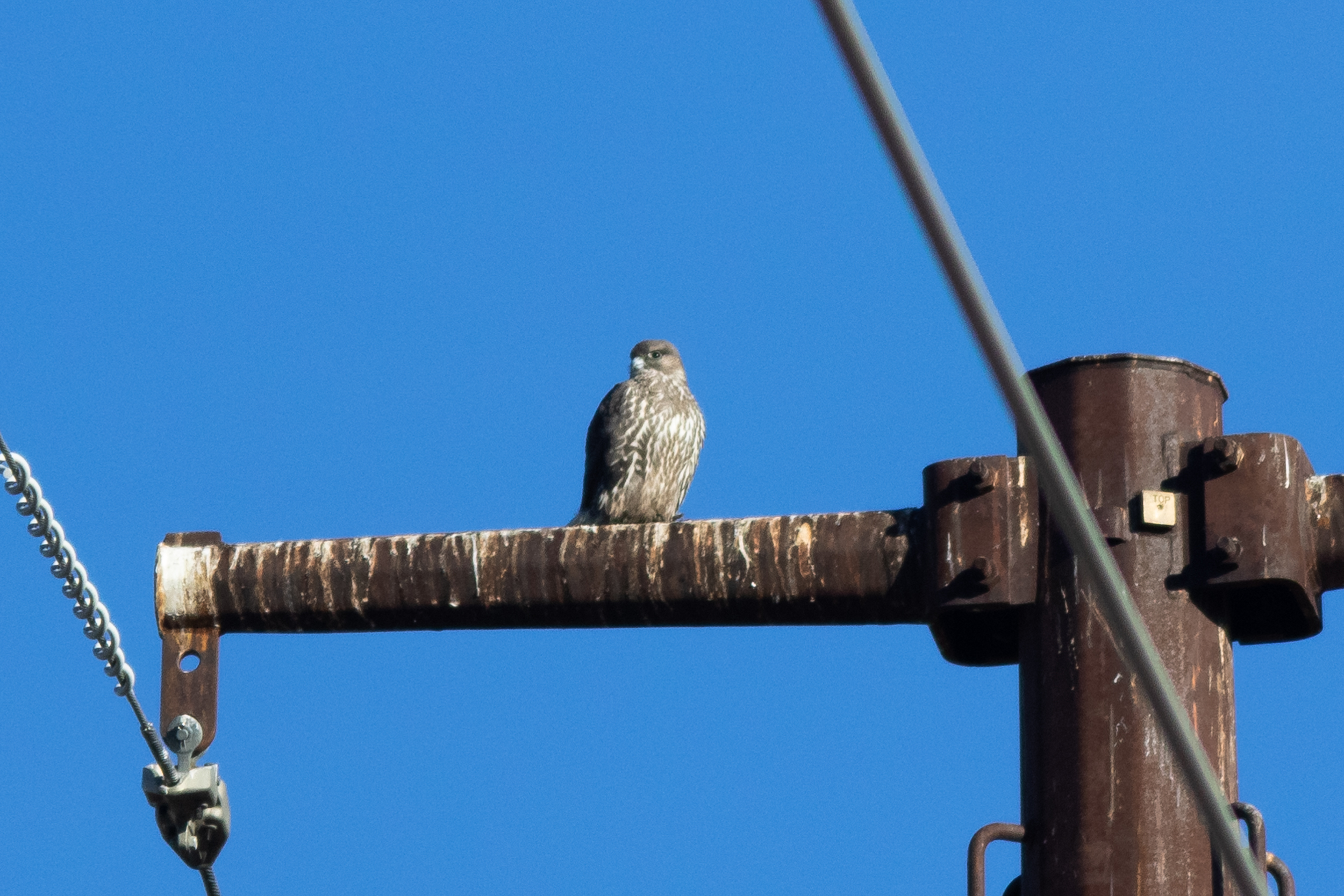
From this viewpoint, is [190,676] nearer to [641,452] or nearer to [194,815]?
[194,815]

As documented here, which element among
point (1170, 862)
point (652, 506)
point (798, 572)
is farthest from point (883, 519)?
point (652, 506)

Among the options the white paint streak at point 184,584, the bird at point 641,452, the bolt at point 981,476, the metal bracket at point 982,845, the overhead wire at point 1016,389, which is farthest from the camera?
the bird at point 641,452

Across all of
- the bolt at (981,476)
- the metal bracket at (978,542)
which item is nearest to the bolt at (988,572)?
the metal bracket at (978,542)

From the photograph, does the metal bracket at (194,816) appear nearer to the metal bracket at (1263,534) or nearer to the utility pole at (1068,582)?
the utility pole at (1068,582)

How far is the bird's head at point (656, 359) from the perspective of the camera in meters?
11.4

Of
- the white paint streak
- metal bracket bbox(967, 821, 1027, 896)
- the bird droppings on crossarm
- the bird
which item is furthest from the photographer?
the bird

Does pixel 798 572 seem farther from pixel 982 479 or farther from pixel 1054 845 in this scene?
pixel 1054 845

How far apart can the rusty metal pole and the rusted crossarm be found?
33cm

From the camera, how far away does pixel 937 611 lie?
3918 millimetres

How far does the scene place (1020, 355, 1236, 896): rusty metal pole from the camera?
3.60m

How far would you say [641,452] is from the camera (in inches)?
419

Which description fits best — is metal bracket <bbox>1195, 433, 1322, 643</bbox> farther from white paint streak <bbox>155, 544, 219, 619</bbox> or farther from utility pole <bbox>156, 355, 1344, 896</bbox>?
white paint streak <bbox>155, 544, 219, 619</bbox>

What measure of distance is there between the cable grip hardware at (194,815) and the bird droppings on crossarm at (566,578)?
38cm

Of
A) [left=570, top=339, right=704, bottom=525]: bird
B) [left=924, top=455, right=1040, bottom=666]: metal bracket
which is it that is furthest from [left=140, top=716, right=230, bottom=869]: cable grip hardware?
[left=570, top=339, right=704, bottom=525]: bird
